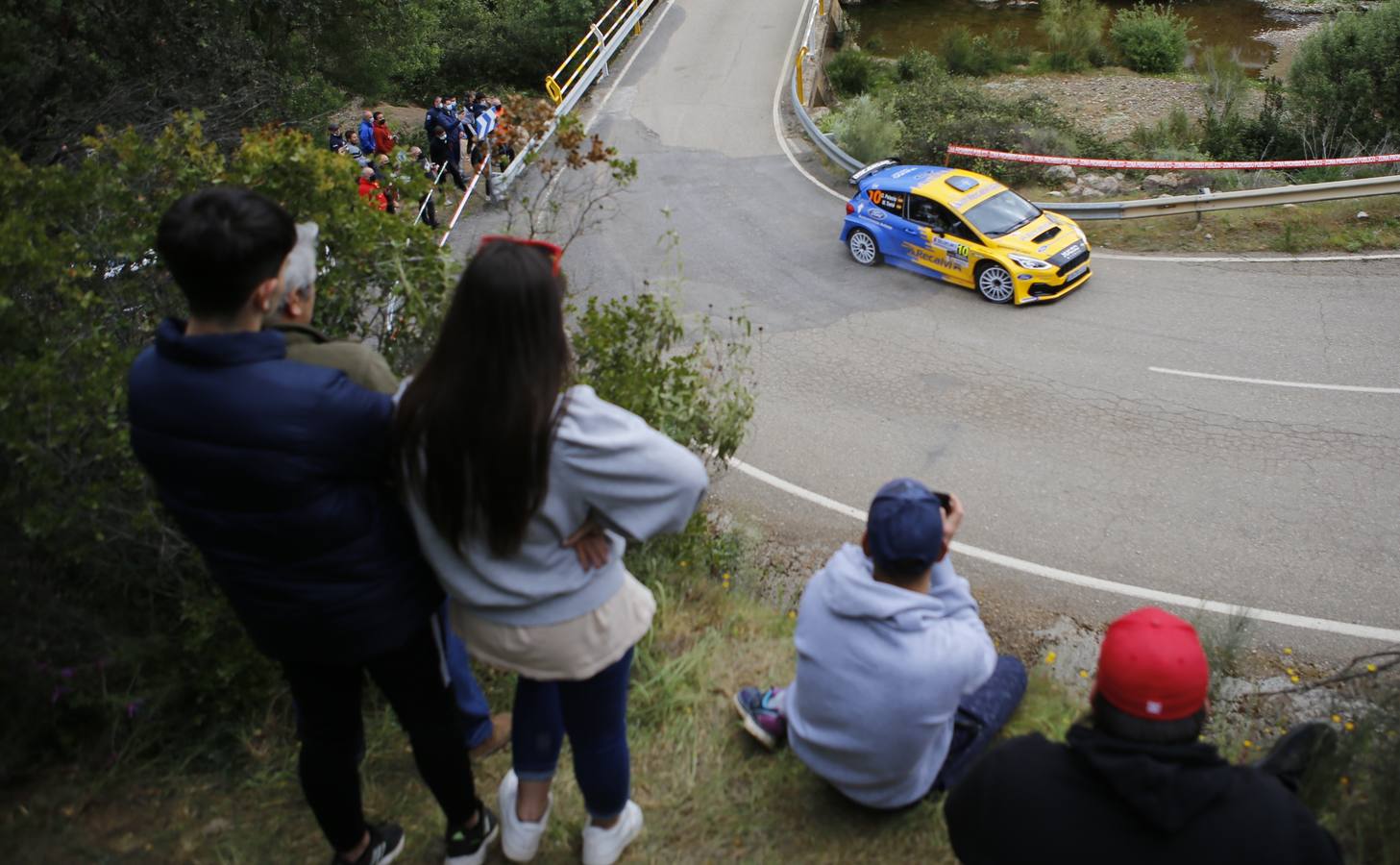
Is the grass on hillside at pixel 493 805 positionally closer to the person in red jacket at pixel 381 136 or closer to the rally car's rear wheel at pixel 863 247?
the rally car's rear wheel at pixel 863 247

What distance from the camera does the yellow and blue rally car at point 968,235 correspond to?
1448cm

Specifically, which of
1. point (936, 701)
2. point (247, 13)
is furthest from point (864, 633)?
point (247, 13)

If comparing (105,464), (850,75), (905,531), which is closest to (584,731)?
(905,531)

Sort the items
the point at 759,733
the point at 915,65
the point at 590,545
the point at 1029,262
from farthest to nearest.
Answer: the point at 915,65 → the point at 1029,262 → the point at 759,733 → the point at 590,545

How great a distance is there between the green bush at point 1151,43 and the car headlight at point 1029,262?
21.2m

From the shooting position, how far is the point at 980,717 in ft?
14.8

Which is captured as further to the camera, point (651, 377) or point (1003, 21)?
point (1003, 21)

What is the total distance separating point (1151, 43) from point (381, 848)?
34.4 meters

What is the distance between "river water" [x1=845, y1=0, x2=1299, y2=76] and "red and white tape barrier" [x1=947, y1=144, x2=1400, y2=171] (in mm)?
18709

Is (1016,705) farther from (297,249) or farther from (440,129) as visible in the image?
(440,129)

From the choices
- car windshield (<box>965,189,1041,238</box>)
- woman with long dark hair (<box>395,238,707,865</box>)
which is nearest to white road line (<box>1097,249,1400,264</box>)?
car windshield (<box>965,189,1041,238</box>)

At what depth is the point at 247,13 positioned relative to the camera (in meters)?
20.8

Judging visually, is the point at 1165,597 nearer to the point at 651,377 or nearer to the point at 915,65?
the point at 651,377

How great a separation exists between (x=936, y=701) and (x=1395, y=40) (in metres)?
21.3
